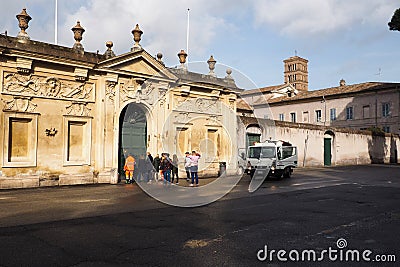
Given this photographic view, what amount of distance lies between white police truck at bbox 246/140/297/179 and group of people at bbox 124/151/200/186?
4298 mm

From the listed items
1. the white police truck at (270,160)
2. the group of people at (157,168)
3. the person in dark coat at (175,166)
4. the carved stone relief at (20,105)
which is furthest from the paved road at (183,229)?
the white police truck at (270,160)

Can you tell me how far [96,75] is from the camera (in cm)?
1848

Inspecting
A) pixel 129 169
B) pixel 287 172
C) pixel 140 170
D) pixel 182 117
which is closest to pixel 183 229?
pixel 129 169

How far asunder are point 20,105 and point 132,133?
6037mm

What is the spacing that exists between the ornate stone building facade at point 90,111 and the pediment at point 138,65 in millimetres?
51

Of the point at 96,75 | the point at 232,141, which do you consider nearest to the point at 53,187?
the point at 96,75

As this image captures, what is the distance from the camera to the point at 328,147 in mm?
37125

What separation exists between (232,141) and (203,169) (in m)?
3.29

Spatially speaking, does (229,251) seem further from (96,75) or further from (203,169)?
(203,169)

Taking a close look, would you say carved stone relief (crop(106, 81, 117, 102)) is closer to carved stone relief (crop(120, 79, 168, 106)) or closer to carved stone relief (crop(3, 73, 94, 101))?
carved stone relief (crop(120, 79, 168, 106))

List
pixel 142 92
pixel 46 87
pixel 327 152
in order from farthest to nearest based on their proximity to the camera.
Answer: pixel 327 152 → pixel 142 92 → pixel 46 87

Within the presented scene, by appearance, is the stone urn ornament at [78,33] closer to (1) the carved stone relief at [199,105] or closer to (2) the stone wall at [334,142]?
(1) the carved stone relief at [199,105]

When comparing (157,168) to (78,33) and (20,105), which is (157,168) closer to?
(20,105)

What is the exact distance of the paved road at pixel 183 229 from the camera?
19.8 ft
